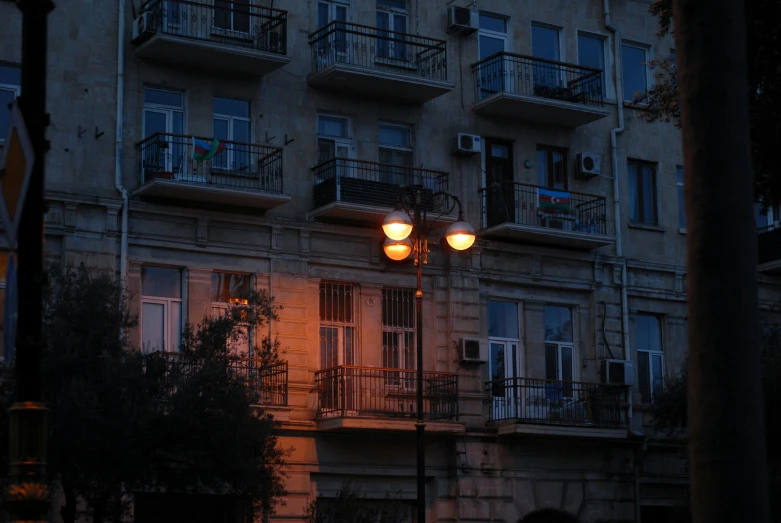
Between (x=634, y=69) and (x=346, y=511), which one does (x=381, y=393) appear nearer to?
(x=346, y=511)

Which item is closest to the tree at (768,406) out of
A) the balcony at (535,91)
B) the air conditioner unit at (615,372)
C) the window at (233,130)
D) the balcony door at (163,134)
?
the air conditioner unit at (615,372)

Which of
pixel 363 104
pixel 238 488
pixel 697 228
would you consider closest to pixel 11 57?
pixel 363 104

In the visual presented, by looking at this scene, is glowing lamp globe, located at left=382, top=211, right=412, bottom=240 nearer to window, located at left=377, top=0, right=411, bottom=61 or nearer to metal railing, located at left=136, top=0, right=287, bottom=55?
metal railing, located at left=136, top=0, right=287, bottom=55

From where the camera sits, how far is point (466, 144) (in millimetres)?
27609

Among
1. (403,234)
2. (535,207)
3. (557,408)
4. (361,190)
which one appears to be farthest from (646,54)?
(403,234)

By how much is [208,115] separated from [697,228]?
20429 millimetres

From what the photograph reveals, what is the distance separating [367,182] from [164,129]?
406 centimetres

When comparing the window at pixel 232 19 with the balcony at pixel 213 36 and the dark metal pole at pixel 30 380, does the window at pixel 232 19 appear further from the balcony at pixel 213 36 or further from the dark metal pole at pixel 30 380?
the dark metal pole at pixel 30 380

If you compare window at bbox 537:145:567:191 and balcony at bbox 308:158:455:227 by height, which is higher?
window at bbox 537:145:567:191

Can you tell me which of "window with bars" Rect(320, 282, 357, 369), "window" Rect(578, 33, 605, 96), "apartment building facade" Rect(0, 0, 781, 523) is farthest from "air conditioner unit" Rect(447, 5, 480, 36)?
"window with bars" Rect(320, 282, 357, 369)

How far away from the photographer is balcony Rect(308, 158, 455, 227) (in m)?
25.3

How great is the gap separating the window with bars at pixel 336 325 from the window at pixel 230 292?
166 cm

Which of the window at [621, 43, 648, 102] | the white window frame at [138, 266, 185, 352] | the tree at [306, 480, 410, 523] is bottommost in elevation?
the tree at [306, 480, 410, 523]

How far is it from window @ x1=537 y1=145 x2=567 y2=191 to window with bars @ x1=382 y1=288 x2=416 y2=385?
177 inches
